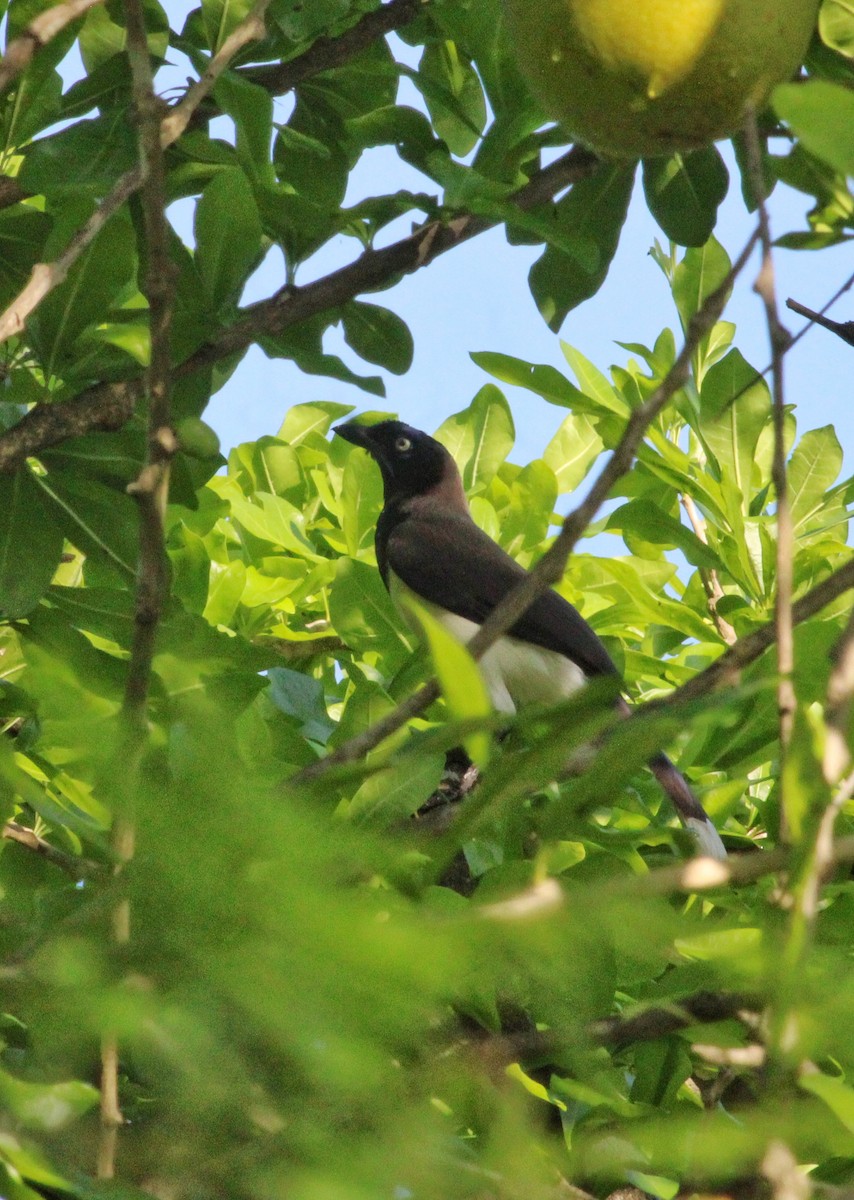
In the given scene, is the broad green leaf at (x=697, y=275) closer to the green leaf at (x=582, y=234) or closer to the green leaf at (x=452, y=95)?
the green leaf at (x=582, y=234)

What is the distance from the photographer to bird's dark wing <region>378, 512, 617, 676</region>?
14.9 feet

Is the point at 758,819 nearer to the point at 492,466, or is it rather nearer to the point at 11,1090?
the point at 492,466

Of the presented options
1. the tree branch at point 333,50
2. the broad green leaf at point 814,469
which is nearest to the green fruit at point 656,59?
the tree branch at point 333,50

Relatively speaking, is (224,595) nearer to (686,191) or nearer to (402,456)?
(686,191)

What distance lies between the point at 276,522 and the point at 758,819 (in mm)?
1317

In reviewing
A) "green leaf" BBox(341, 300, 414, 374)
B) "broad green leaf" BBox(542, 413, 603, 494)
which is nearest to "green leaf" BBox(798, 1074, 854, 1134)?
"green leaf" BBox(341, 300, 414, 374)

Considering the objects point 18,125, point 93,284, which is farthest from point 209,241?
point 18,125

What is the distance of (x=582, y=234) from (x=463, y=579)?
2667 millimetres

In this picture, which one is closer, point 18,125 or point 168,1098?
point 168,1098

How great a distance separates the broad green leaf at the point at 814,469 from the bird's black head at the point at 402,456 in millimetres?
2526

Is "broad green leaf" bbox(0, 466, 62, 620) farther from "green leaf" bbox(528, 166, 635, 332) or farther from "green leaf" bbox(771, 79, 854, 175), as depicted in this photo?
"green leaf" bbox(771, 79, 854, 175)

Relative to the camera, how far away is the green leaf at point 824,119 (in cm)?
74

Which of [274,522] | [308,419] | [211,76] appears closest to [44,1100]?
[211,76]

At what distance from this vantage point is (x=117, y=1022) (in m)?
0.64
